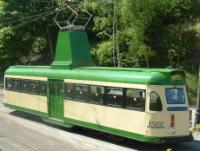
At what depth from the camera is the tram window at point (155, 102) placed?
17.0 m

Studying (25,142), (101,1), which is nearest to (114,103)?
(25,142)

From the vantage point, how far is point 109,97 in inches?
752

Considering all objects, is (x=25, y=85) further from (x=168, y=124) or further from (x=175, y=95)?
(x=168, y=124)

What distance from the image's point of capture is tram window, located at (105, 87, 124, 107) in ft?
60.3

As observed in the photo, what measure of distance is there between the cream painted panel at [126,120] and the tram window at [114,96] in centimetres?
22

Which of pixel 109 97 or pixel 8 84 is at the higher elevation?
pixel 109 97

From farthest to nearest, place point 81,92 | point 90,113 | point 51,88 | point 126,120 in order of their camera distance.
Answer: point 51,88, point 81,92, point 90,113, point 126,120

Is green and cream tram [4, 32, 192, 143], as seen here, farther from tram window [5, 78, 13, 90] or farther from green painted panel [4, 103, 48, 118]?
tram window [5, 78, 13, 90]

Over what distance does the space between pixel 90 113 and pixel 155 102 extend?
395 centimetres

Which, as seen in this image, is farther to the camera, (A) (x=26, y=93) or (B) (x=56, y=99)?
(A) (x=26, y=93)

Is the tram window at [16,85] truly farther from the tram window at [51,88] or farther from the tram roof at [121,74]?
the tram window at [51,88]

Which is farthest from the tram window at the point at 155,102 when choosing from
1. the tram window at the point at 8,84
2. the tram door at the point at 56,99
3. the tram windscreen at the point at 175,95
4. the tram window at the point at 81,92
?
the tram window at the point at 8,84

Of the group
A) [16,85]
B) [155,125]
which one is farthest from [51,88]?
[155,125]

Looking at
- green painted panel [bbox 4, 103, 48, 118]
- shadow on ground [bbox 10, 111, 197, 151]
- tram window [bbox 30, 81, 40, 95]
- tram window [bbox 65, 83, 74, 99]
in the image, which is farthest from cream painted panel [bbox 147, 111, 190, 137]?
tram window [bbox 30, 81, 40, 95]
